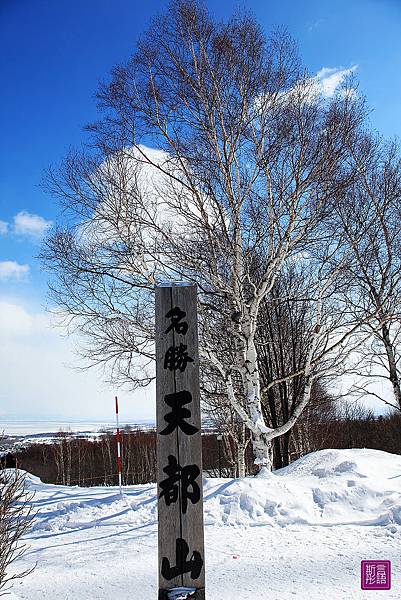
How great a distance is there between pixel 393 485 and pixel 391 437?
Answer: 66.7 ft

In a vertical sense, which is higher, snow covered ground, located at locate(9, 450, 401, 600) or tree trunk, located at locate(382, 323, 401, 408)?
tree trunk, located at locate(382, 323, 401, 408)

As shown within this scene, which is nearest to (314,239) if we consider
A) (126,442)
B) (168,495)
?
(168,495)

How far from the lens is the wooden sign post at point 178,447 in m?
2.90

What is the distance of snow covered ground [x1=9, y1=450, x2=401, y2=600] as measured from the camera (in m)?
4.98

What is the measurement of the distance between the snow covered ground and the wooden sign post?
216cm

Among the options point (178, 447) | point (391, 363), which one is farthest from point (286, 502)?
point (391, 363)

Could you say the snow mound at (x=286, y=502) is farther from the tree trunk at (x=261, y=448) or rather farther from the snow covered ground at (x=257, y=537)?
the tree trunk at (x=261, y=448)

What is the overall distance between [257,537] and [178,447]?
14.1ft

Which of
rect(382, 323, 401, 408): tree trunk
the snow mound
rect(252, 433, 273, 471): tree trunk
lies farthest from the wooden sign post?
rect(382, 323, 401, 408): tree trunk

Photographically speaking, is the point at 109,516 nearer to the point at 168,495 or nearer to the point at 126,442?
the point at 168,495

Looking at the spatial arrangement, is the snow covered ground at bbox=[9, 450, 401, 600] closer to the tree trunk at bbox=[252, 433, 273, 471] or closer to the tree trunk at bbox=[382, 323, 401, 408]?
the tree trunk at bbox=[252, 433, 273, 471]

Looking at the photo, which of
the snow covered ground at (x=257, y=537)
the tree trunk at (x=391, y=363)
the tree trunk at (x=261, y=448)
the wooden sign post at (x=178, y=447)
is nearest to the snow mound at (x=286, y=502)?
the snow covered ground at (x=257, y=537)

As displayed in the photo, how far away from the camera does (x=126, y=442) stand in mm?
38531

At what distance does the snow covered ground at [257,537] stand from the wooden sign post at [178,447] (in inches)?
85.0
